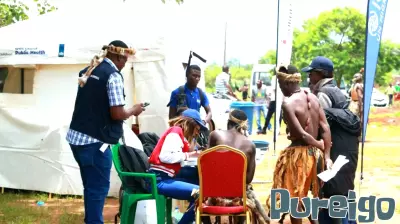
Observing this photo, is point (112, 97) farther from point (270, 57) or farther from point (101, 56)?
point (270, 57)

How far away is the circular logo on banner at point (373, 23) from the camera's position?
720 cm

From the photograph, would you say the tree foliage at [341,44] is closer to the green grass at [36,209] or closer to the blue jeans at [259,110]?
the blue jeans at [259,110]

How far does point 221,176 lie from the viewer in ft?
16.0

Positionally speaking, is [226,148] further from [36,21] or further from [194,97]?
[36,21]

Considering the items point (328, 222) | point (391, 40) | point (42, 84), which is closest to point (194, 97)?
point (42, 84)

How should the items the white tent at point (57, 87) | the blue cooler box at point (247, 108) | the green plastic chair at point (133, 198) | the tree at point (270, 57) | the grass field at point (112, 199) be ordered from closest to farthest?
the green plastic chair at point (133, 198) < the grass field at point (112, 199) < the white tent at point (57, 87) < the blue cooler box at point (247, 108) < the tree at point (270, 57)

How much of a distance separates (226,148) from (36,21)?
5092 mm

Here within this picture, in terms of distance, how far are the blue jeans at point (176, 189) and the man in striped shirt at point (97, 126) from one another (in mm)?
596

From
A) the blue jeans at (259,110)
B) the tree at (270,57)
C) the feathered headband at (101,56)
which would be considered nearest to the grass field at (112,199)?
the feathered headband at (101,56)

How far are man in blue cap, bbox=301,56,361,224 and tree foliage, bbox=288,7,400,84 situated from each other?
113 ft

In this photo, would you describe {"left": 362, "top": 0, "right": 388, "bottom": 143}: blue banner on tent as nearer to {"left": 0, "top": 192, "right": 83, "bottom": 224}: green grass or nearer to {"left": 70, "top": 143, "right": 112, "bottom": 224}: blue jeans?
{"left": 70, "top": 143, "right": 112, "bottom": 224}: blue jeans

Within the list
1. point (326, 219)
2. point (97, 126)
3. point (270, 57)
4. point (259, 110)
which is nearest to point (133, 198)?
point (97, 126)

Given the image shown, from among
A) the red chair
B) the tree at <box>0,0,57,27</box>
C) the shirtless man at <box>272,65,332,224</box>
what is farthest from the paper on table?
the tree at <box>0,0,57,27</box>

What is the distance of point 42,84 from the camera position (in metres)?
8.43
